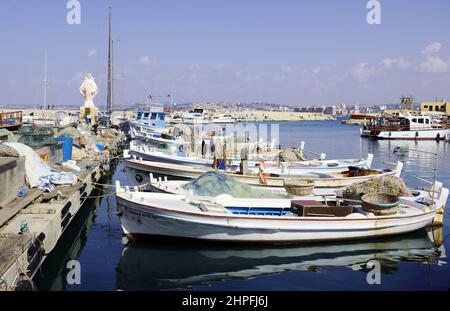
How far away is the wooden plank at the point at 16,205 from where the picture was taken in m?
12.4

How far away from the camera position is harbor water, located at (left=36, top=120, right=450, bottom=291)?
11867 mm

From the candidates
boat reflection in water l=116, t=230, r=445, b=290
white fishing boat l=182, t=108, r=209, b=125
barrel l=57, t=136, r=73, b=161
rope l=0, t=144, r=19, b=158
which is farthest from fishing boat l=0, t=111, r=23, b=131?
white fishing boat l=182, t=108, r=209, b=125

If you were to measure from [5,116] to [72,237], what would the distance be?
21.1 m

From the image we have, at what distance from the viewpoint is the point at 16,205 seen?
14.1 metres

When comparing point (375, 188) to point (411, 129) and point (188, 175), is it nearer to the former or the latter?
point (188, 175)

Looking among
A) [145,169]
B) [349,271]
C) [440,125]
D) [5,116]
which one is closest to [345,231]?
[349,271]

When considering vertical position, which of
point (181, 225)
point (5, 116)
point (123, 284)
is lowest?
point (123, 284)

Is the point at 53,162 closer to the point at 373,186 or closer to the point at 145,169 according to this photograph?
the point at 145,169

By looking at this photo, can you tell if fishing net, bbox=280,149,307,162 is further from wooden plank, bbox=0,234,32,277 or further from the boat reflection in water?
wooden plank, bbox=0,234,32,277

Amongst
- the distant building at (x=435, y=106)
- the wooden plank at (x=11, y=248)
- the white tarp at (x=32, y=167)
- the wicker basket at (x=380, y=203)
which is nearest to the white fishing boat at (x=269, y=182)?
the wicker basket at (x=380, y=203)

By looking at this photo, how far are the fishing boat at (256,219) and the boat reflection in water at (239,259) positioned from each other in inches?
12.3

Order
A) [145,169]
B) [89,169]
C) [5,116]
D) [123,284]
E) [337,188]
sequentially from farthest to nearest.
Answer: [5,116]
[89,169]
[145,169]
[337,188]
[123,284]

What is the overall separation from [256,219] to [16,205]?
24.0ft

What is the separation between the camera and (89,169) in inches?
955
